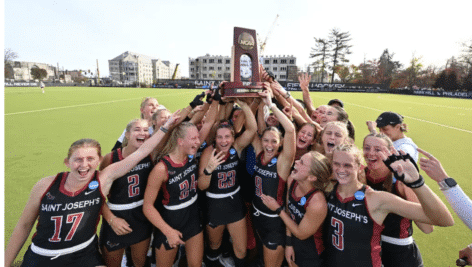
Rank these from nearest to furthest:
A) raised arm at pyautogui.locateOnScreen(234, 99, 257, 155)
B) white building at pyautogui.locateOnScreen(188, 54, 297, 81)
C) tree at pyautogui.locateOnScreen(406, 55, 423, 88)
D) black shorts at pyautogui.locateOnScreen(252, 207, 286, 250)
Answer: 1. black shorts at pyautogui.locateOnScreen(252, 207, 286, 250)
2. raised arm at pyautogui.locateOnScreen(234, 99, 257, 155)
3. tree at pyautogui.locateOnScreen(406, 55, 423, 88)
4. white building at pyautogui.locateOnScreen(188, 54, 297, 81)

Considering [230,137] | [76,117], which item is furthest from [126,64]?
[230,137]

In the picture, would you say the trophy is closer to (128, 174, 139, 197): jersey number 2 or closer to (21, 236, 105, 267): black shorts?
(128, 174, 139, 197): jersey number 2

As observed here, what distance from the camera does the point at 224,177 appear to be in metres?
3.20

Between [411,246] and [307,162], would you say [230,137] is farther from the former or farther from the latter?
[411,246]

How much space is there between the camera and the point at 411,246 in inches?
93.5

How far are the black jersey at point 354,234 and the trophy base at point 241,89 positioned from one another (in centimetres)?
175

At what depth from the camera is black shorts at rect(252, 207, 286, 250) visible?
115 inches

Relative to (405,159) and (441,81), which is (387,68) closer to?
(441,81)

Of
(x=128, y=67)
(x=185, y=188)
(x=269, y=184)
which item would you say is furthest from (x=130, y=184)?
(x=128, y=67)

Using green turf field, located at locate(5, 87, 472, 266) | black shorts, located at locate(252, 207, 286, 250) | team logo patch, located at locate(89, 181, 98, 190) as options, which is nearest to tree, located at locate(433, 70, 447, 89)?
green turf field, located at locate(5, 87, 472, 266)

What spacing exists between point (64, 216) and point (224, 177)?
5.80 ft

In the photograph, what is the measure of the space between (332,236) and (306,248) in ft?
1.15

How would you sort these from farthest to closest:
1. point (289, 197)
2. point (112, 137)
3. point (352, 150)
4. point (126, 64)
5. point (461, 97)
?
point (126, 64), point (461, 97), point (112, 137), point (289, 197), point (352, 150)

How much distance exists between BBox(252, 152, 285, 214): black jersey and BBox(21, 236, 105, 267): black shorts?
6.28ft
